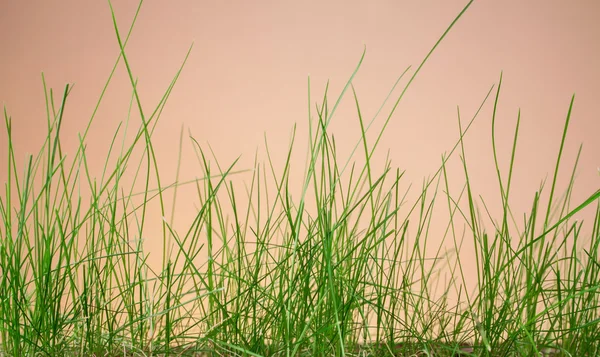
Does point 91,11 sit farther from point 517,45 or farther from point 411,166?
point 517,45

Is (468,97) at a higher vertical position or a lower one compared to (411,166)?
higher

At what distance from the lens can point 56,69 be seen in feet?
7.80

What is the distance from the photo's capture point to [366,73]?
7.68ft

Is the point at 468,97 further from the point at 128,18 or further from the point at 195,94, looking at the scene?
the point at 128,18

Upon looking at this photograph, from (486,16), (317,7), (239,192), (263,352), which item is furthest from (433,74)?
(263,352)

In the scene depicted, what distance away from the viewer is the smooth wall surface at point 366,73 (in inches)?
91.7

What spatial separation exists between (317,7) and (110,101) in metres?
0.87

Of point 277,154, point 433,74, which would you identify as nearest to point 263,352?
point 277,154

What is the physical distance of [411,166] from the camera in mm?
2322

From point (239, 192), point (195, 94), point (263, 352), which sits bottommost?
point (263, 352)

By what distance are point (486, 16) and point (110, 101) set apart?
4.82 ft

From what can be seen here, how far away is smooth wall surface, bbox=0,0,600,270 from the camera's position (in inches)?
91.7

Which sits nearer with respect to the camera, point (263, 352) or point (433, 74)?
A: point (263, 352)

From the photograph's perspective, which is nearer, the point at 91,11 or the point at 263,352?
the point at 263,352
